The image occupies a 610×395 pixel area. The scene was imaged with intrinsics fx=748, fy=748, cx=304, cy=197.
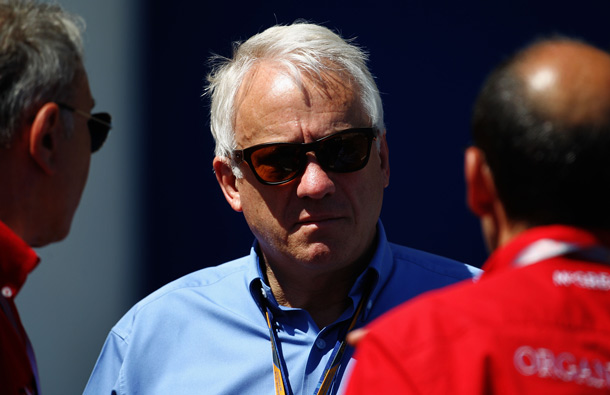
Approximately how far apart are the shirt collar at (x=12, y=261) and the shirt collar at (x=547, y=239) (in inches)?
45.2

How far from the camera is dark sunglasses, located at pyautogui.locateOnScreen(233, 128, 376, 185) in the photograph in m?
2.61

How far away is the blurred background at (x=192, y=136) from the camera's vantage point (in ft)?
14.8

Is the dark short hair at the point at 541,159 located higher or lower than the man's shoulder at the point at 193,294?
higher

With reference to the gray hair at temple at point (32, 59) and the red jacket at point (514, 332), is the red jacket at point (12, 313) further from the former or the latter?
the red jacket at point (514, 332)

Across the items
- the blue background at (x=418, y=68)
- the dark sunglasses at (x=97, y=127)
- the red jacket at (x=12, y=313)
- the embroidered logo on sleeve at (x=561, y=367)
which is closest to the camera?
the embroidered logo on sleeve at (x=561, y=367)

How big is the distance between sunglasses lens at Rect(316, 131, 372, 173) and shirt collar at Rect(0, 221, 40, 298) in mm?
1096

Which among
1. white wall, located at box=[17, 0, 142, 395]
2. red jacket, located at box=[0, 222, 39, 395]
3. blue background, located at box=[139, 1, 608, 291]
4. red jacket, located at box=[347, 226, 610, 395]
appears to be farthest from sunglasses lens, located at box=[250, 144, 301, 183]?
white wall, located at box=[17, 0, 142, 395]

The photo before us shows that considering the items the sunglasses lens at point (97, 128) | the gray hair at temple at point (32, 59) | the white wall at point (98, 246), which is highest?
the gray hair at temple at point (32, 59)

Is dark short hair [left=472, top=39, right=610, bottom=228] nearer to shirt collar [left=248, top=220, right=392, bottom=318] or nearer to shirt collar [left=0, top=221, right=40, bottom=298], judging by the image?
shirt collar [left=0, top=221, right=40, bottom=298]

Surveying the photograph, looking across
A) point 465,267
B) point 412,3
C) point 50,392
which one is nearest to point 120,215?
point 50,392

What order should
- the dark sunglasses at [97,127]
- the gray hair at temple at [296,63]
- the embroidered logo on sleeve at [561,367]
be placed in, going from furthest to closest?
the gray hair at temple at [296,63] → the dark sunglasses at [97,127] → the embroidered logo on sleeve at [561,367]

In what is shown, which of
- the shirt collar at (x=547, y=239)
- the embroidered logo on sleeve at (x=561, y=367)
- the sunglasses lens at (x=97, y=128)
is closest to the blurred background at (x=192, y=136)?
the sunglasses lens at (x=97, y=128)

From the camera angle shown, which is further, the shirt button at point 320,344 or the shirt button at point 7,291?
the shirt button at point 320,344

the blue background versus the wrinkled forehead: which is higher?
the wrinkled forehead
